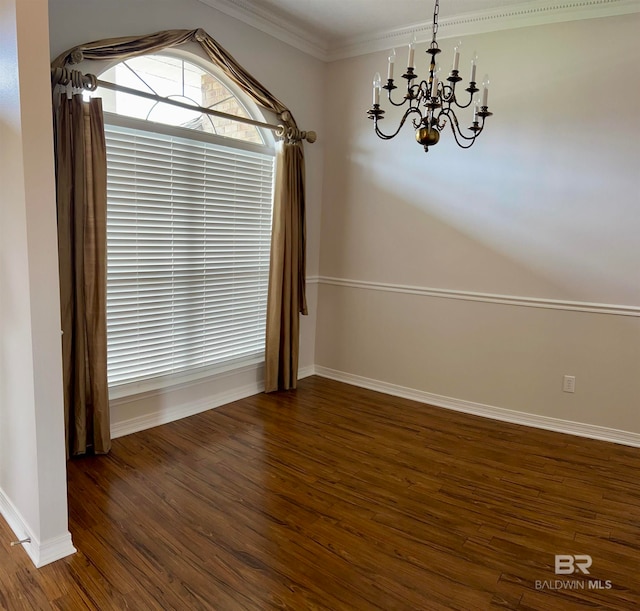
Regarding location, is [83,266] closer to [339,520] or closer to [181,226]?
[181,226]

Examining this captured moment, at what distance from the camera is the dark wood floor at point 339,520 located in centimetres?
192

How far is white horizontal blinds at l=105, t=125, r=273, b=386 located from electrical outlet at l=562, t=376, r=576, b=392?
7.95 feet

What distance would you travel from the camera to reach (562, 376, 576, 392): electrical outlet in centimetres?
354

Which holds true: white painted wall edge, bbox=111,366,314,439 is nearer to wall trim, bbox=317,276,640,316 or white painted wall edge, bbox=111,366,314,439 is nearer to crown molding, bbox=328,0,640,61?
wall trim, bbox=317,276,640,316

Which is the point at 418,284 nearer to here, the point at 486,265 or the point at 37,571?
the point at 486,265

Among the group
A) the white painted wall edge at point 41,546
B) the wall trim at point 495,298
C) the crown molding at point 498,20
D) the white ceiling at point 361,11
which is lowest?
the white painted wall edge at point 41,546

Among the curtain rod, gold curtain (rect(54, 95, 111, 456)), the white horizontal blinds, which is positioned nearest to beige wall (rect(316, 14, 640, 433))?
the curtain rod

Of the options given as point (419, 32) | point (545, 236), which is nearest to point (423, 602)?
point (545, 236)

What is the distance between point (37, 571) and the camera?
1.97m

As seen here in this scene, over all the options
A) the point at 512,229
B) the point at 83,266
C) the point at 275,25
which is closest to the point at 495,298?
the point at 512,229

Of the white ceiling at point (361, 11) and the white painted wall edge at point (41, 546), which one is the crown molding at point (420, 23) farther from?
the white painted wall edge at point (41, 546)

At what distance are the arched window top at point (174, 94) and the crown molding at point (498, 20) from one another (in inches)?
50.2

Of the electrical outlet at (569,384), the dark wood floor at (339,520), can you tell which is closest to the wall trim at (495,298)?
the electrical outlet at (569,384)

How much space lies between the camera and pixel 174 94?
336 cm
